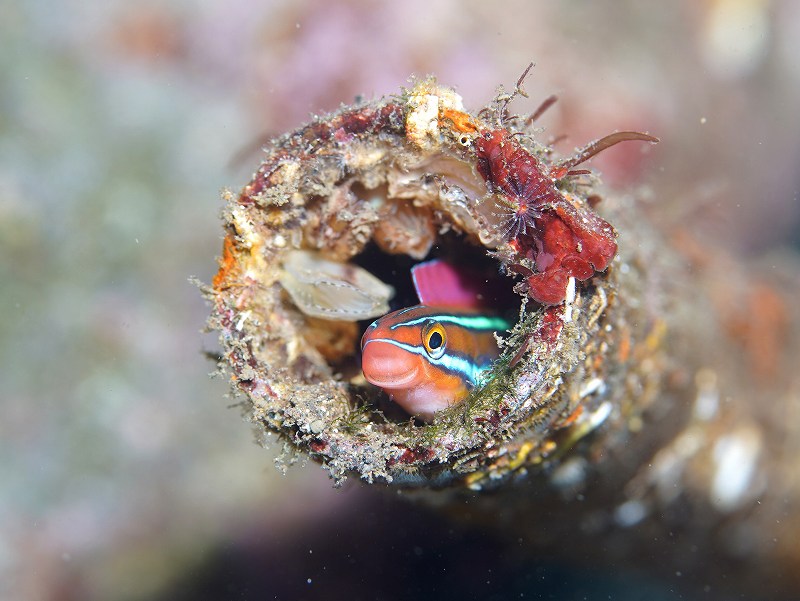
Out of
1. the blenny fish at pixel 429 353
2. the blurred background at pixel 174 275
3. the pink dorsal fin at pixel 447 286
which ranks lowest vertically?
the blenny fish at pixel 429 353

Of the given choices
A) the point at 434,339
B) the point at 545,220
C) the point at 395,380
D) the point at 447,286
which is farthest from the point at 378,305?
the point at 545,220

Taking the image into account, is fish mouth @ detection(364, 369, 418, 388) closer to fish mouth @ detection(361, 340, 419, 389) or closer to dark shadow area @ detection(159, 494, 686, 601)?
fish mouth @ detection(361, 340, 419, 389)

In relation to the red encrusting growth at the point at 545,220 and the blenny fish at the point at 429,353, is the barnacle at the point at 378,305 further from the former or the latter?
the blenny fish at the point at 429,353

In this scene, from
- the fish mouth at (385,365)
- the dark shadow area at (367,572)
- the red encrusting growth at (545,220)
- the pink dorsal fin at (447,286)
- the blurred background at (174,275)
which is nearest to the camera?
the red encrusting growth at (545,220)

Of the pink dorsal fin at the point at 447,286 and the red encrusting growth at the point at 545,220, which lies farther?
the pink dorsal fin at the point at 447,286

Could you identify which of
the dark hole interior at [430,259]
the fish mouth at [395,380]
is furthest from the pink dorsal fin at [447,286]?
the fish mouth at [395,380]

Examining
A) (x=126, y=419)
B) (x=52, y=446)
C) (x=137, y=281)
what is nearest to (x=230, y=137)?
(x=137, y=281)
